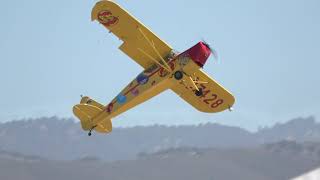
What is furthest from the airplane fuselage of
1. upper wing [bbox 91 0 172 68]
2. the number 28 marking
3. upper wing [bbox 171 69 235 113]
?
the number 28 marking

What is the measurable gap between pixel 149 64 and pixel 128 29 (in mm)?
2521

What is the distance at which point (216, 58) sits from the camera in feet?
114

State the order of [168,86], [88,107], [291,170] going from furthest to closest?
[291,170]
[88,107]
[168,86]

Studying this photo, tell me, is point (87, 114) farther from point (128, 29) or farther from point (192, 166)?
point (192, 166)

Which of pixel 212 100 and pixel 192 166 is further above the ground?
pixel 192 166

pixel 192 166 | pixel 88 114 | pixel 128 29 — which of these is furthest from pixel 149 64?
pixel 192 166

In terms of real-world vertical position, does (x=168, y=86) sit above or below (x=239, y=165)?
below

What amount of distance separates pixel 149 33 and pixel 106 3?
303 centimetres

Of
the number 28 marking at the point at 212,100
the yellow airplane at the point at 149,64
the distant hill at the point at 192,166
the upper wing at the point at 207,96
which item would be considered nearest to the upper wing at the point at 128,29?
the yellow airplane at the point at 149,64

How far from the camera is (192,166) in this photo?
588 ft

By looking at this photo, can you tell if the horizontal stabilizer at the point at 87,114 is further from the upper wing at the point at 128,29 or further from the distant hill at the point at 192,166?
the distant hill at the point at 192,166

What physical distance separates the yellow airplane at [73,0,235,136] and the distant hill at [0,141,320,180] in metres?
136

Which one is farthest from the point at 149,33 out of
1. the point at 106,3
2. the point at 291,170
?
the point at 291,170

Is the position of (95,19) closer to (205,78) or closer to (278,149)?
(205,78)
